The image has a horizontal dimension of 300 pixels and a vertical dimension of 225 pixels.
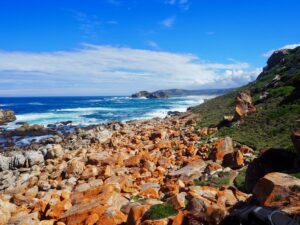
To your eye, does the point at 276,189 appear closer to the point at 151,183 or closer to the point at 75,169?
the point at 151,183

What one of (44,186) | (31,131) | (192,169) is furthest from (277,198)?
(31,131)

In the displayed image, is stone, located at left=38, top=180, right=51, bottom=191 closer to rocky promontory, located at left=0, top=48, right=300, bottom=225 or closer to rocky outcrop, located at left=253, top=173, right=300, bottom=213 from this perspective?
rocky promontory, located at left=0, top=48, right=300, bottom=225

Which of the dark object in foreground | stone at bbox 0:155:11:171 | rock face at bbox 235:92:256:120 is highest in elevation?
rock face at bbox 235:92:256:120

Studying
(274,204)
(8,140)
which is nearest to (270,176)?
(274,204)

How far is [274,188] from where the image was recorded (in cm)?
1081

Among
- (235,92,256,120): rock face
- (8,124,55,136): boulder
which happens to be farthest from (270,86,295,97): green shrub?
(8,124,55,136): boulder

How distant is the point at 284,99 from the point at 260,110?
243cm

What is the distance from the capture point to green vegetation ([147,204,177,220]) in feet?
36.7

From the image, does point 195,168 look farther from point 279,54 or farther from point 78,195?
point 279,54

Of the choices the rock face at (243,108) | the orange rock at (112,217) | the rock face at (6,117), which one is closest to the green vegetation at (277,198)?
the orange rock at (112,217)

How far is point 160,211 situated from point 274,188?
11.9 feet

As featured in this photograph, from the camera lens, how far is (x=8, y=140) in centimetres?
4734

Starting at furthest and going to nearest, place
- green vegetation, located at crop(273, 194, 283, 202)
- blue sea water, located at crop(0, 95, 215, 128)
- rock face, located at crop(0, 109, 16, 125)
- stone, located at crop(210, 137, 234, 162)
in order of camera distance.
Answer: rock face, located at crop(0, 109, 16, 125)
blue sea water, located at crop(0, 95, 215, 128)
stone, located at crop(210, 137, 234, 162)
green vegetation, located at crop(273, 194, 283, 202)

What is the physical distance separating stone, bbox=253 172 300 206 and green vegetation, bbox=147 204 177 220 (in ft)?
9.18
